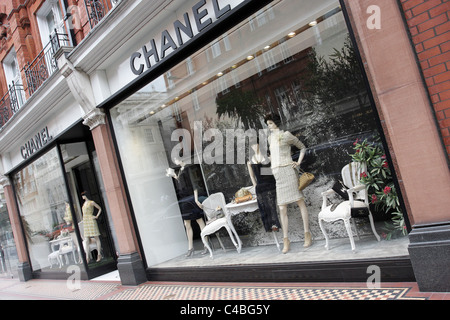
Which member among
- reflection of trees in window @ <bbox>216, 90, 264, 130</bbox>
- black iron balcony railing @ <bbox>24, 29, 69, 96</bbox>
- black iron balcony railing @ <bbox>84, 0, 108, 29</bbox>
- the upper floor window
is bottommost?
reflection of trees in window @ <bbox>216, 90, 264, 130</bbox>

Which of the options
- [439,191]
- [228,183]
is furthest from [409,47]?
[228,183]

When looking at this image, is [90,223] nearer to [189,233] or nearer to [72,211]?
[72,211]

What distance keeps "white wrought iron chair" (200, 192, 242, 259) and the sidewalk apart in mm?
895

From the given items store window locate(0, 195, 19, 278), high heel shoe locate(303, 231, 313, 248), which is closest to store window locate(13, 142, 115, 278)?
store window locate(0, 195, 19, 278)

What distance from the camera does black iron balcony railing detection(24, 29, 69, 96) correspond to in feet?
27.6

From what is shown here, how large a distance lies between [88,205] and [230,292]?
17.7ft

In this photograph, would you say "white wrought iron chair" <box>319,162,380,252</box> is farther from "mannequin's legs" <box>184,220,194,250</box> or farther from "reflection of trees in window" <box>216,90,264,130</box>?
"mannequin's legs" <box>184,220,194,250</box>

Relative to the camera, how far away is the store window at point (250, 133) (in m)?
4.97

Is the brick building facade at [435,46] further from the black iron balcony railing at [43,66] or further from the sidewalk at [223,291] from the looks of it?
the black iron balcony railing at [43,66]

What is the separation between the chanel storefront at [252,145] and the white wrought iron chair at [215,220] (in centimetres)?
2

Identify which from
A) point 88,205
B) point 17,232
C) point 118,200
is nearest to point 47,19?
point 88,205

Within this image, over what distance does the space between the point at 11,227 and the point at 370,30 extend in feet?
41.1

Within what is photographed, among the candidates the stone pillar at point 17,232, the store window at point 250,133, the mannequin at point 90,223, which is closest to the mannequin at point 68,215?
the mannequin at point 90,223

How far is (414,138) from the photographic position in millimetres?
3172
